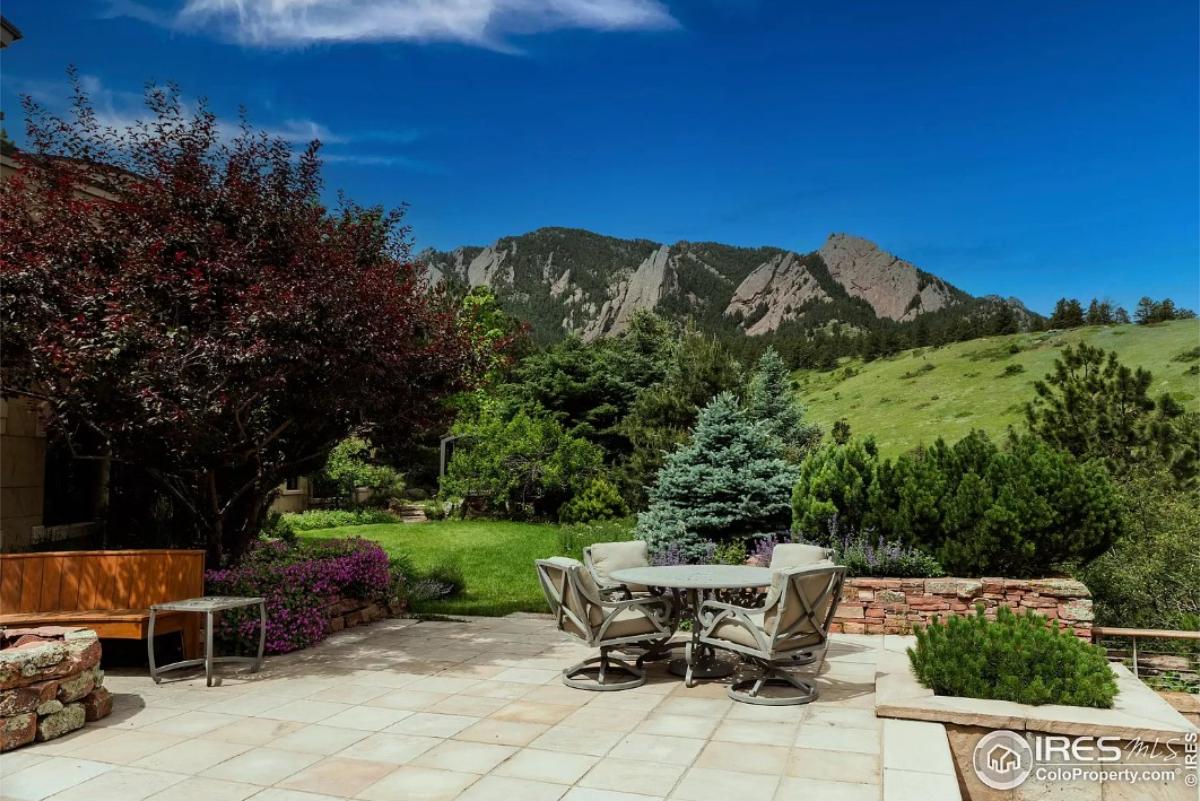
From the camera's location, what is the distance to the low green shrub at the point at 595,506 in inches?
763

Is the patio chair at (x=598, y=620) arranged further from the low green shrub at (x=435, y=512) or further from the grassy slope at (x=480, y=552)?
the low green shrub at (x=435, y=512)

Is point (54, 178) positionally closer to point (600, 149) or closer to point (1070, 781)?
point (1070, 781)

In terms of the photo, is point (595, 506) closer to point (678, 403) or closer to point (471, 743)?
point (678, 403)

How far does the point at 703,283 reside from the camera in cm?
7612

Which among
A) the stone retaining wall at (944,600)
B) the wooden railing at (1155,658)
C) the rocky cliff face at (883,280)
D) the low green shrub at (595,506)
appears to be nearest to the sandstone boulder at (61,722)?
the stone retaining wall at (944,600)

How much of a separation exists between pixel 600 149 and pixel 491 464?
13.3 meters

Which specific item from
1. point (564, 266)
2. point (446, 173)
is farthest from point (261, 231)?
point (564, 266)

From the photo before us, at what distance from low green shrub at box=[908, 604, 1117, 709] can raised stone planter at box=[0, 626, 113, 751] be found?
16.8 feet

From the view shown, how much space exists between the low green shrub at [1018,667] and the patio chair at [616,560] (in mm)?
2513

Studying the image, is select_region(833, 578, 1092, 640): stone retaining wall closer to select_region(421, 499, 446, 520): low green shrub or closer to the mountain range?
select_region(421, 499, 446, 520): low green shrub

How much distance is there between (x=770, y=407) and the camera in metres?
21.3

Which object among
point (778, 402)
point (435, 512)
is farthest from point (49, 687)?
point (778, 402)

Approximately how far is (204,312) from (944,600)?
7.23m

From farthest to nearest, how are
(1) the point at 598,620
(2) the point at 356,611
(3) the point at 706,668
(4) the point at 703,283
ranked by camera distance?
(4) the point at 703,283 → (2) the point at 356,611 → (3) the point at 706,668 → (1) the point at 598,620
